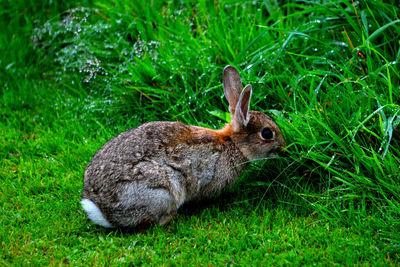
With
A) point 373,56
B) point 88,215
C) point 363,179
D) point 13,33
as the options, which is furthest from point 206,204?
point 13,33

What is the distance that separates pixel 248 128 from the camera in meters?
4.83

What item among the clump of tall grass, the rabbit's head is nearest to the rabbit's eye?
the rabbit's head

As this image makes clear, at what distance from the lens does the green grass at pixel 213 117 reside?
3949 millimetres

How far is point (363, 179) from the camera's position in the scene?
4.14m

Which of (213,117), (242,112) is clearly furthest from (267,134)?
(213,117)

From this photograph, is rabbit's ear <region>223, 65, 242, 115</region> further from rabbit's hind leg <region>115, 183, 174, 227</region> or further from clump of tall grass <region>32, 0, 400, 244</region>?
rabbit's hind leg <region>115, 183, 174, 227</region>

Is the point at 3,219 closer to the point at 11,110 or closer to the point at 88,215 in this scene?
the point at 88,215

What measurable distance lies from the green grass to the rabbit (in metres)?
0.18

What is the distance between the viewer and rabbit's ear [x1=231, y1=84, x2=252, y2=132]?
4.61 m

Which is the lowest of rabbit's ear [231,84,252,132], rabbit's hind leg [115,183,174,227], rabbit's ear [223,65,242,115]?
rabbit's hind leg [115,183,174,227]

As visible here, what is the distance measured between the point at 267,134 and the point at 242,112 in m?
0.33

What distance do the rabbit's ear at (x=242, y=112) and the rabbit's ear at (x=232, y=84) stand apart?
0.43 feet

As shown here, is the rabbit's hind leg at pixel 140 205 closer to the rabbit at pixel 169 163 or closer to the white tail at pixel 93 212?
the rabbit at pixel 169 163

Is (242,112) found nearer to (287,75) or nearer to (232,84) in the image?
(232,84)
